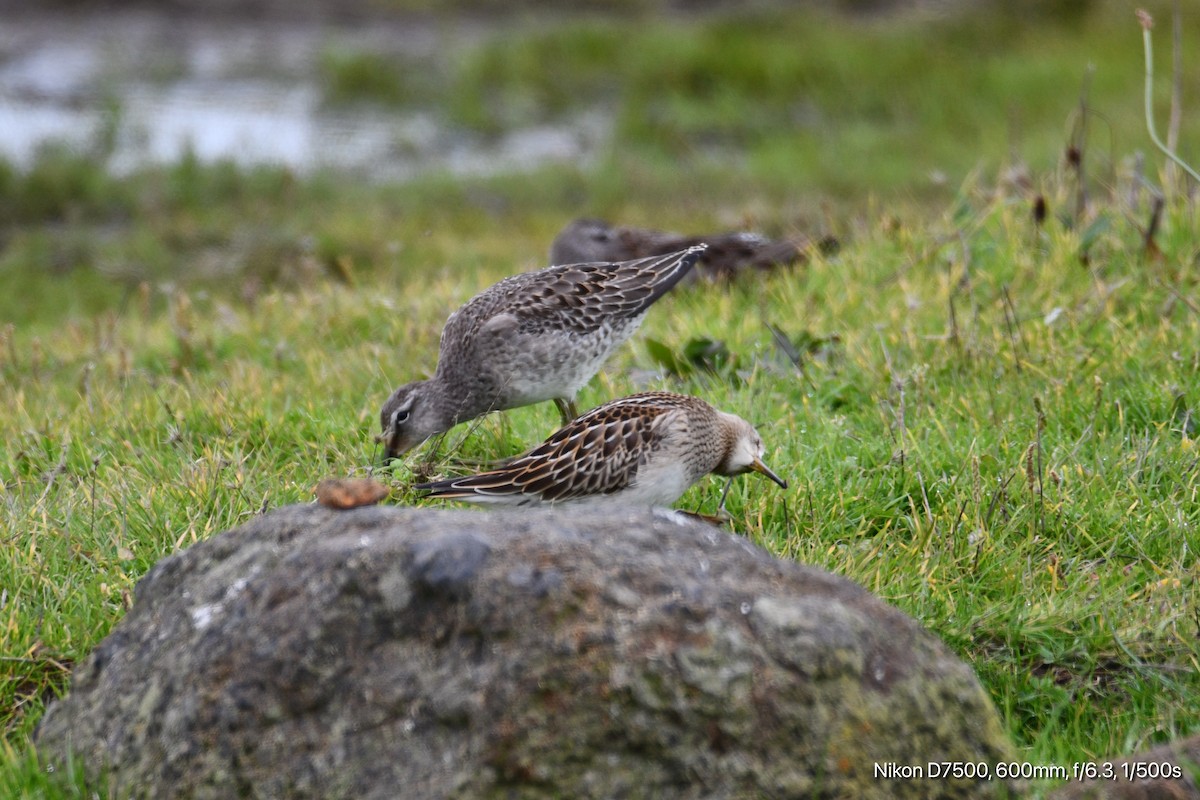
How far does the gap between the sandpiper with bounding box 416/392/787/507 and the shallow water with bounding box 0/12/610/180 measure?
11.9 metres

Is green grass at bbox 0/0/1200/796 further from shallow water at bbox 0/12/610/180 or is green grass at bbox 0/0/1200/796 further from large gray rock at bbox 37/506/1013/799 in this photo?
shallow water at bbox 0/12/610/180

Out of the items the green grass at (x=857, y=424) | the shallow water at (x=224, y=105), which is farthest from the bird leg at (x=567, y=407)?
the shallow water at (x=224, y=105)

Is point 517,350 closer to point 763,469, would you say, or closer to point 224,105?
point 763,469

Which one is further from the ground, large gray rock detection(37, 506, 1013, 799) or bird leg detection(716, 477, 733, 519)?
large gray rock detection(37, 506, 1013, 799)

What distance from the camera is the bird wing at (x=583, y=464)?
5203 millimetres

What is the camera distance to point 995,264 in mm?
8250

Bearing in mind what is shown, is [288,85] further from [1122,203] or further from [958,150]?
[1122,203]

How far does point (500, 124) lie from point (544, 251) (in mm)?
6180

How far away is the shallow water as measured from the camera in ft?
56.7

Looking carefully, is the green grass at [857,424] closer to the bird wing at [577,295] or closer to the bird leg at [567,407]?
the bird leg at [567,407]

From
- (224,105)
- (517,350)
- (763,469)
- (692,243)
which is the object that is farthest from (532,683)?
(224,105)

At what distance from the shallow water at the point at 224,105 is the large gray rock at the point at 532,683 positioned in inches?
524

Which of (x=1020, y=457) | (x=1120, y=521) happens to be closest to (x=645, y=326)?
(x=1020, y=457)

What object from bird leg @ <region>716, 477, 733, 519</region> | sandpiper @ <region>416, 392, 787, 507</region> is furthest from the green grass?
sandpiper @ <region>416, 392, 787, 507</region>
